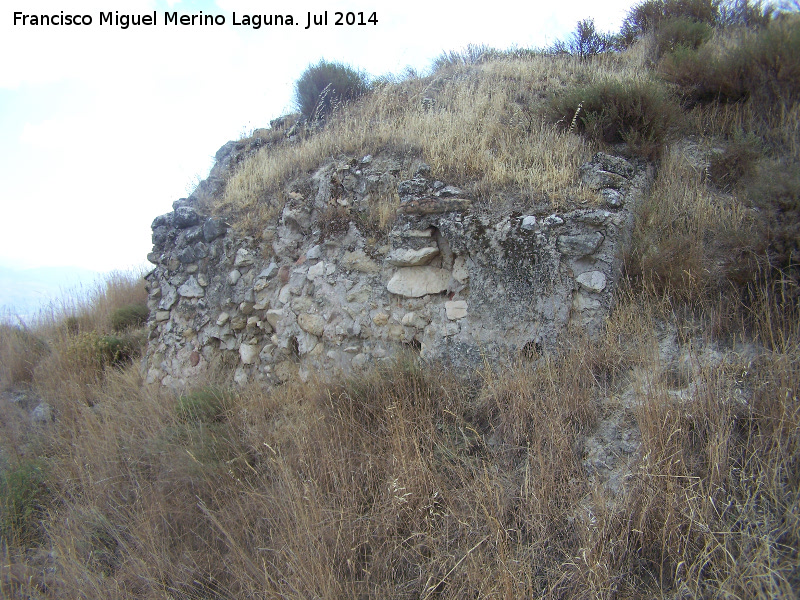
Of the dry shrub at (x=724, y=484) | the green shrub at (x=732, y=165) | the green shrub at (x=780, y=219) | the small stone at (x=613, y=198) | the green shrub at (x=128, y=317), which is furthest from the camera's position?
the green shrub at (x=128, y=317)

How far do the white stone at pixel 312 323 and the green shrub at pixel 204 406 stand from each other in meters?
1.00

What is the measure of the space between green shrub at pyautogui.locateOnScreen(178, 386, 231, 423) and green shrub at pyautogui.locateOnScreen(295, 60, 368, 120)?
5.80m

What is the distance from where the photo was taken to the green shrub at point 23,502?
12.6 ft

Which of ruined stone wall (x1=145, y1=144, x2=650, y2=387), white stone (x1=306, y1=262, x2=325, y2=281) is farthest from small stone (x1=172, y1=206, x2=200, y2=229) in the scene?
white stone (x1=306, y1=262, x2=325, y2=281)

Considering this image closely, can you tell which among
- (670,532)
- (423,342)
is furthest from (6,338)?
(670,532)

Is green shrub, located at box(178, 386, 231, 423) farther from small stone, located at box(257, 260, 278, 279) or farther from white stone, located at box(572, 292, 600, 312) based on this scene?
white stone, located at box(572, 292, 600, 312)

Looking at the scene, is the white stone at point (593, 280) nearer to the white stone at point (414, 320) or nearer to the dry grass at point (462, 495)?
the dry grass at point (462, 495)

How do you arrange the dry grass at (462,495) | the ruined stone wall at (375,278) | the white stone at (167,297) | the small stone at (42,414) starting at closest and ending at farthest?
1. the dry grass at (462,495)
2. the ruined stone wall at (375,278)
3. the small stone at (42,414)
4. the white stone at (167,297)

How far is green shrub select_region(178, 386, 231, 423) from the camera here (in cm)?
430

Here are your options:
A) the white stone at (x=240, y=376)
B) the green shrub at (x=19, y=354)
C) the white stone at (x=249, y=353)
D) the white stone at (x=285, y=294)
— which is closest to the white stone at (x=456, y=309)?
the white stone at (x=285, y=294)

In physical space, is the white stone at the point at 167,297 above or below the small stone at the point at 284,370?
above

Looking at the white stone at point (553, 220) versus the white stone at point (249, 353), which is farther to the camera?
the white stone at point (249, 353)

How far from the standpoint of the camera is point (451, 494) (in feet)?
8.73

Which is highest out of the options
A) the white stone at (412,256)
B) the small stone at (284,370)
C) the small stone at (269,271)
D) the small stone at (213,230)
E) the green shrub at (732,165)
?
the green shrub at (732,165)
